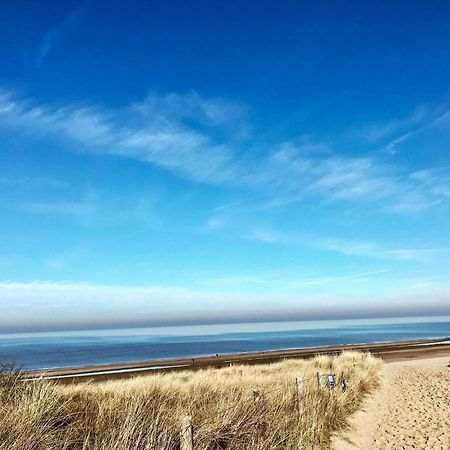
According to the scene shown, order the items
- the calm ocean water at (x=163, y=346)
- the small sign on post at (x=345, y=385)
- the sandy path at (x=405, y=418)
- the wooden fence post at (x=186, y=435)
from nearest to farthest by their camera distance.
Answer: the wooden fence post at (x=186, y=435)
the sandy path at (x=405, y=418)
the small sign on post at (x=345, y=385)
the calm ocean water at (x=163, y=346)

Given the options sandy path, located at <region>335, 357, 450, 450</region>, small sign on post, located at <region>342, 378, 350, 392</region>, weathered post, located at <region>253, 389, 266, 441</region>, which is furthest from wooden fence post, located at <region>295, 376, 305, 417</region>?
small sign on post, located at <region>342, 378, 350, 392</region>

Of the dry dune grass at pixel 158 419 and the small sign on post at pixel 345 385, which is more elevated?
the dry dune grass at pixel 158 419

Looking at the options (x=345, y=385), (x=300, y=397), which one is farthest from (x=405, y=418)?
(x=300, y=397)

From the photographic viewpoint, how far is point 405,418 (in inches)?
522

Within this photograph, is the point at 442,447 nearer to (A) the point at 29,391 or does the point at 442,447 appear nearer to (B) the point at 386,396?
(B) the point at 386,396

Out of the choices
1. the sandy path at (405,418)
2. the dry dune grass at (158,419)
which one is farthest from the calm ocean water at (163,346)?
the sandy path at (405,418)

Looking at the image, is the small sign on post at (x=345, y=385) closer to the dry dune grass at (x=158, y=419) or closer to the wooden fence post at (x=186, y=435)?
the dry dune grass at (x=158, y=419)

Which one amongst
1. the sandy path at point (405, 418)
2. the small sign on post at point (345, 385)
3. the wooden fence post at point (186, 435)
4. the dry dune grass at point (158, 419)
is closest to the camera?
the wooden fence post at point (186, 435)

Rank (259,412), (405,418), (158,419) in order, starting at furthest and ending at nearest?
(405,418) → (259,412) → (158,419)

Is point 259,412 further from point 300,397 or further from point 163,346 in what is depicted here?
point 163,346

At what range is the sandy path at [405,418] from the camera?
1068 cm

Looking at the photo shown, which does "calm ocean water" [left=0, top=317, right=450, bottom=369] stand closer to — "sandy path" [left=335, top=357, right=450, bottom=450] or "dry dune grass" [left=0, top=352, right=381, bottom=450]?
"dry dune grass" [left=0, top=352, right=381, bottom=450]

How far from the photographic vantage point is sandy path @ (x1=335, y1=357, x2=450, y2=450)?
10.7m

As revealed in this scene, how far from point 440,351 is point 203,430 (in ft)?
117
